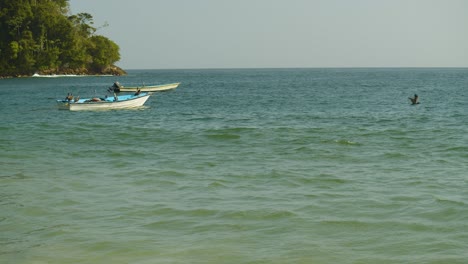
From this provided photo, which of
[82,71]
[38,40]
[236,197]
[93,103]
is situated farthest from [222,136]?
[82,71]

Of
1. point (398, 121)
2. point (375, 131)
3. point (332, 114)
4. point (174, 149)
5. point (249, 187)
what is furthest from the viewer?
point (332, 114)

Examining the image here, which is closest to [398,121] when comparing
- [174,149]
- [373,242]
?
[174,149]

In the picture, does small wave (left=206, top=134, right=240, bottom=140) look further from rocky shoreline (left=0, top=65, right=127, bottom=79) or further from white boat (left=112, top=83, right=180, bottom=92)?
rocky shoreline (left=0, top=65, right=127, bottom=79)

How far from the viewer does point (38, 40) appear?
396ft

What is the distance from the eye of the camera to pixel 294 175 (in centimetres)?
1420

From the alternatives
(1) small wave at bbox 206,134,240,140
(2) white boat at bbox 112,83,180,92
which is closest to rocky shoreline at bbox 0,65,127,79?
(2) white boat at bbox 112,83,180,92

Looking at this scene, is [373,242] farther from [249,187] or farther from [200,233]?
[249,187]

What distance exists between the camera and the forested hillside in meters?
115

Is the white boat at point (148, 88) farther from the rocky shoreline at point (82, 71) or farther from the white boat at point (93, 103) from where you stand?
the rocky shoreline at point (82, 71)

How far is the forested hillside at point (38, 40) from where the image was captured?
115125 millimetres

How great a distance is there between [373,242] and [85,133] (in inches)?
712

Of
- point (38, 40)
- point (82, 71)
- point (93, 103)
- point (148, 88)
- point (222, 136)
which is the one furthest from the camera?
point (82, 71)

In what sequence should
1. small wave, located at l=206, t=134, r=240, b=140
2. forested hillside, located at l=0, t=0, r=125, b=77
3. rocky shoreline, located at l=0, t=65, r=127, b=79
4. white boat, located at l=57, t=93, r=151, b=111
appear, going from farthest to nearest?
rocky shoreline, located at l=0, t=65, r=127, b=79, forested hillside, located at l=0, t=0, r=125, b=77, white boat, located at l=57, t=93, r=151, b=111, small wave, located at l=206, t=134, r=240, b=140

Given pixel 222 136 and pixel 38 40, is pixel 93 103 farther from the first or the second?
pixel 38 40
